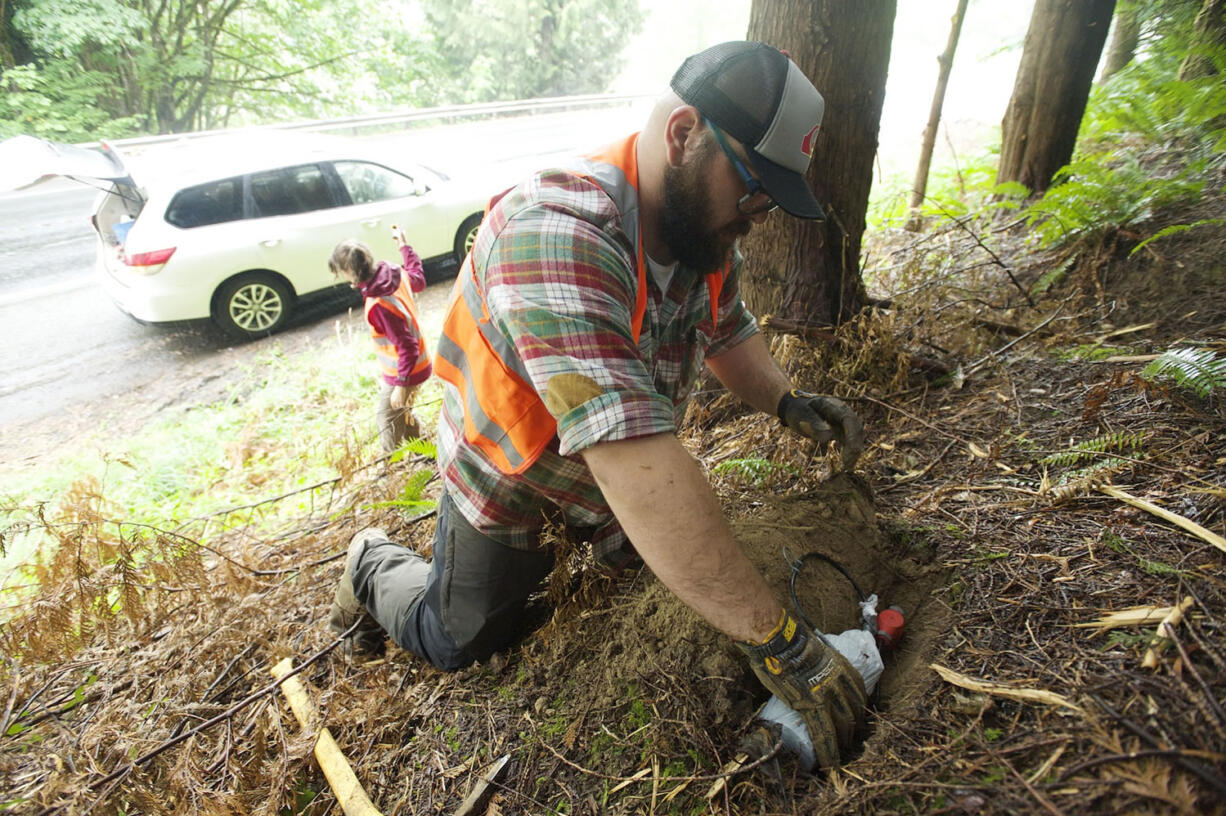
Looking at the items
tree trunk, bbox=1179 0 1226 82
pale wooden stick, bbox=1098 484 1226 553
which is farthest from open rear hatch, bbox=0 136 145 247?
tree trunk, bbox=1179 0 1226 82

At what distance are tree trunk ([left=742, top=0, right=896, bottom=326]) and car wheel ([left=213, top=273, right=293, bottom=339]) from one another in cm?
632

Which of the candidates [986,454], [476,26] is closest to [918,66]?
[476,26]

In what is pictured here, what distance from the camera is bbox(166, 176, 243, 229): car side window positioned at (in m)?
6.39

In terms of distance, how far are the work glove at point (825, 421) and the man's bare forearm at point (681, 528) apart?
94 cm

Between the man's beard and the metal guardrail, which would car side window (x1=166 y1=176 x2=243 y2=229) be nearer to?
the metal guardrail

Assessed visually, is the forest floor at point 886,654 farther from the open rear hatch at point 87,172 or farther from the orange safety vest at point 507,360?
the open rear hatch at point 87,172

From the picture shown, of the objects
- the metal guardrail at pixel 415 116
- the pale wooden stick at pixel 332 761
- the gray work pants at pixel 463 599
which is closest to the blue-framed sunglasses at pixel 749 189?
the gray work pants at pixel 463 599

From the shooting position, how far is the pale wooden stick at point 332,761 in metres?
1.82

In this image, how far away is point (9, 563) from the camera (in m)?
4.00

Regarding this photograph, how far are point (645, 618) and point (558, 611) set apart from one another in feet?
1.08

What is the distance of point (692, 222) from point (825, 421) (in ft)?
3.45

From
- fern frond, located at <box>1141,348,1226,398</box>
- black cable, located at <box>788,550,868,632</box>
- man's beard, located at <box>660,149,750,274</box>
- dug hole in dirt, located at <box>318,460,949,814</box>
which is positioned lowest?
dug hole in dirt, located at <box>318,460,949,814</box>

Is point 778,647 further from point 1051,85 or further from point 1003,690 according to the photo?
point 1051,85

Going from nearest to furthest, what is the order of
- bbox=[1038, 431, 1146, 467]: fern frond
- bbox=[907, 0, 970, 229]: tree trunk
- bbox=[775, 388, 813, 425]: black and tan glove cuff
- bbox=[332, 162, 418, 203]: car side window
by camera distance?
1. bbox=[1038, 431, 1146, 467]: fern frond
2. bbox=[775, 388, 813, 425]: black and tan glove cuff
3. bbox=[907, 0, 970, 229]: tree trunk
4. bbox=[332, 162, 418, 203]: car side window
